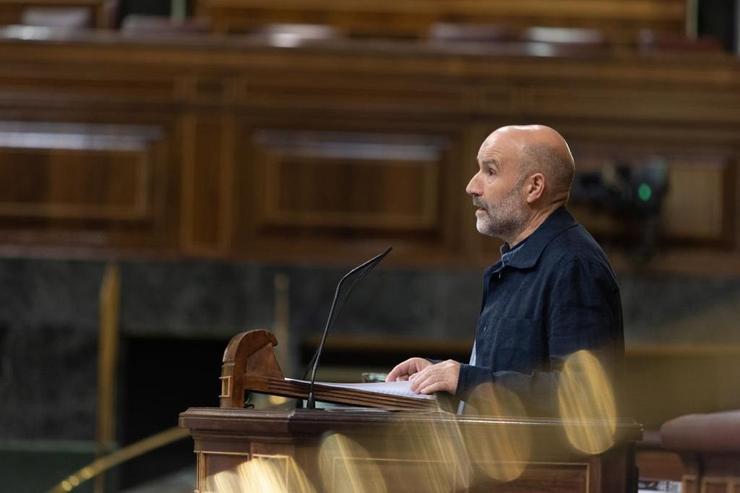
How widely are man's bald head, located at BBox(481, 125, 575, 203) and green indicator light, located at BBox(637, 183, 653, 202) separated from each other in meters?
2.62

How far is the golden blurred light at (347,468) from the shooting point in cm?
172

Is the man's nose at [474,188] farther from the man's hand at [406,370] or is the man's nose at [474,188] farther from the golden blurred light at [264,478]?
the golden blurred light at [264,478]

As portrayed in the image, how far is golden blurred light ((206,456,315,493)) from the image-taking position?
171 centimetres

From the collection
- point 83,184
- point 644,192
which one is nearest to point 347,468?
point 644,192

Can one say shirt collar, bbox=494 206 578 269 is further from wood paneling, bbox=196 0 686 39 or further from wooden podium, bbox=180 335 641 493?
wood paneling, bbox=196 0 686 39

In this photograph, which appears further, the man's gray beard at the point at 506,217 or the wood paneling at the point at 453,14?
the wood paneling at the point at 453,14

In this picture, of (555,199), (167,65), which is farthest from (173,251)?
(555,199)

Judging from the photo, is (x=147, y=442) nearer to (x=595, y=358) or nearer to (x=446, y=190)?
(x=446, y=190)

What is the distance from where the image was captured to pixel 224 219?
15.5 feet

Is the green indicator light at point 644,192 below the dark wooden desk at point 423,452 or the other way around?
below

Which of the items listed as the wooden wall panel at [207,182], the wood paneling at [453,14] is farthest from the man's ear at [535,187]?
the wood paneling at [453,14]

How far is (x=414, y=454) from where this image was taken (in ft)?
5.66

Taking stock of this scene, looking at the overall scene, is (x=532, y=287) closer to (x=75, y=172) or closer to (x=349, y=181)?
(x=349, y=181)

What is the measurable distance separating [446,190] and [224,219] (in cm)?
71
